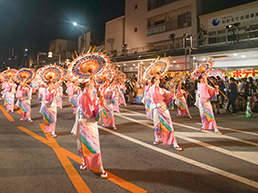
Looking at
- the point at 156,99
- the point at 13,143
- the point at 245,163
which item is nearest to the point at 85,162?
the point at 156,99

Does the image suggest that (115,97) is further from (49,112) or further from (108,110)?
(49,112)

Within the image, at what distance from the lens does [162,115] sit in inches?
182

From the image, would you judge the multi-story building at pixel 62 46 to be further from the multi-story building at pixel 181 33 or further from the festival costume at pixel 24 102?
the festival costume at pixel 24 102

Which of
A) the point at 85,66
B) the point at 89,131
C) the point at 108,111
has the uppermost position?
the point at 85,66

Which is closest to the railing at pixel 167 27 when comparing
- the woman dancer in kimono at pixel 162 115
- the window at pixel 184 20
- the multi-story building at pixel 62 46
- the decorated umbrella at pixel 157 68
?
the window at pixel 184 20

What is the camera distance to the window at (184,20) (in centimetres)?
2158

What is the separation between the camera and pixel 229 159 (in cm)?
384

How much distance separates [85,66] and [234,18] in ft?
63.3

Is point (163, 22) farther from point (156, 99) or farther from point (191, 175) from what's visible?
point (191, 175)

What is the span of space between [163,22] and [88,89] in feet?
78.7

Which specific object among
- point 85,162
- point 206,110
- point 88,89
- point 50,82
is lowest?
point 85,162

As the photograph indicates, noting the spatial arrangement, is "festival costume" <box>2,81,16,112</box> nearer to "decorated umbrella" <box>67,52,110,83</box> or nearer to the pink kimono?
"decorated umbrella" <box>67,52,110,83</box>

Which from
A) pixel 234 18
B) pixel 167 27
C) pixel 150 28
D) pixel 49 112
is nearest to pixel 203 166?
pixel 49 112

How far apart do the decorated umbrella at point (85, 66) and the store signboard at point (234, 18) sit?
18.6 meters
